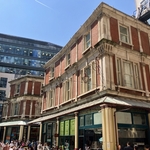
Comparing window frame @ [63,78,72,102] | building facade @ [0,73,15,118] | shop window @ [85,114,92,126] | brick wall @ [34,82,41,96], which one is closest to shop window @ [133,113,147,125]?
shop window @ [85,114,92,126]

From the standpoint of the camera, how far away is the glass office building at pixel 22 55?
58281 mm

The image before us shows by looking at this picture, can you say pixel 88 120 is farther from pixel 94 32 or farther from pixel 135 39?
pixel 135 39

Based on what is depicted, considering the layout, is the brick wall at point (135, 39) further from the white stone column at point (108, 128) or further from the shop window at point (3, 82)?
the shop window at point (3, 82)

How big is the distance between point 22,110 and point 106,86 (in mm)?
22218

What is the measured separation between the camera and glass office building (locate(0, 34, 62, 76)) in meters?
58.3

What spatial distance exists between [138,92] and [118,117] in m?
3.15

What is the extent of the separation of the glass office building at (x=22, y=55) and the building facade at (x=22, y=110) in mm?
24982

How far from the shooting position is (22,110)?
30.9m

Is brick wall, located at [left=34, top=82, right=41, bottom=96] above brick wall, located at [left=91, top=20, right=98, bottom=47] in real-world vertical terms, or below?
below

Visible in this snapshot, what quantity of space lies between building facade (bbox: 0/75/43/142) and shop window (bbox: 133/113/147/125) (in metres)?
20.3

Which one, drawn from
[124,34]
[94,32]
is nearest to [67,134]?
[94,32]

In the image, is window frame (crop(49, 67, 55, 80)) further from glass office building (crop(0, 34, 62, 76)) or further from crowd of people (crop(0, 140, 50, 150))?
glass office building (crop(0, 34, 62, 76))

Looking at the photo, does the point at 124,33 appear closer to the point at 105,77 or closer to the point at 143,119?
the point at 105,77

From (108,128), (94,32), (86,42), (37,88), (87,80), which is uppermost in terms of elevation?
(94,32)
